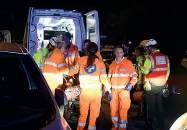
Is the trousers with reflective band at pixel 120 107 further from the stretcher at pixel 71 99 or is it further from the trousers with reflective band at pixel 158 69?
the stretcher at pixel 71 99

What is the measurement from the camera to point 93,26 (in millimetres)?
8875

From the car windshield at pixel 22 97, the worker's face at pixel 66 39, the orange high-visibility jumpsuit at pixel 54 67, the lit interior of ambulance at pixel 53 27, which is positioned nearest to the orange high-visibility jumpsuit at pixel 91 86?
the orange high-visibility jumpsuit at pixel 54 67

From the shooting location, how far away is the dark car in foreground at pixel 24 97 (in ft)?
9.07

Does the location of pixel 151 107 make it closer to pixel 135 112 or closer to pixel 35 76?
pixel 135 112

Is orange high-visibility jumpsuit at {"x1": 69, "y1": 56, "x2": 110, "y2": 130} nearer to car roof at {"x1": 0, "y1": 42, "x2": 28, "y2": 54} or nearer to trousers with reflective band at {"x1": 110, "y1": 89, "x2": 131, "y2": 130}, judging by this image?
trousers with reflective band at {"x1": 110, "y1": 89, "x2": 131, "y2": 130}

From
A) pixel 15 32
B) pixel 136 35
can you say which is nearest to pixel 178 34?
pixel 136 35

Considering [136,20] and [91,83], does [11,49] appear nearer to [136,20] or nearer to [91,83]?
[91,83]

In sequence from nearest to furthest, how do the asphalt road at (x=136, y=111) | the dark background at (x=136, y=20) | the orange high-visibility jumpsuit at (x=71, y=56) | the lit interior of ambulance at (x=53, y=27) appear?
the asphalt road at (x=136, y=111) → the orange high-visibility jumpsuit at (x=71, y=56) → the lit interior of ambulance at (x=53, y=27) → the dark background at (x=136, y=20)

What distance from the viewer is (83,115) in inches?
240

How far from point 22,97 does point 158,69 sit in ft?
11.5

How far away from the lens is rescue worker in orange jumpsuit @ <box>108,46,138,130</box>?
6.18 metres

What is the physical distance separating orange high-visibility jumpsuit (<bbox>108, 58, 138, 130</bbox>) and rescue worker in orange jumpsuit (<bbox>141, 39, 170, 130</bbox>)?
1.16 feet

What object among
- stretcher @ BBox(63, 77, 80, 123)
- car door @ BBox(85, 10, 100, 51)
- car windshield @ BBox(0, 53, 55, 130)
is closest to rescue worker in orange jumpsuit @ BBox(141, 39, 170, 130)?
stretcher @ BBox(63, 77, 80, 123)

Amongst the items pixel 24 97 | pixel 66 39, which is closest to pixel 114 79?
pixel 66 39
